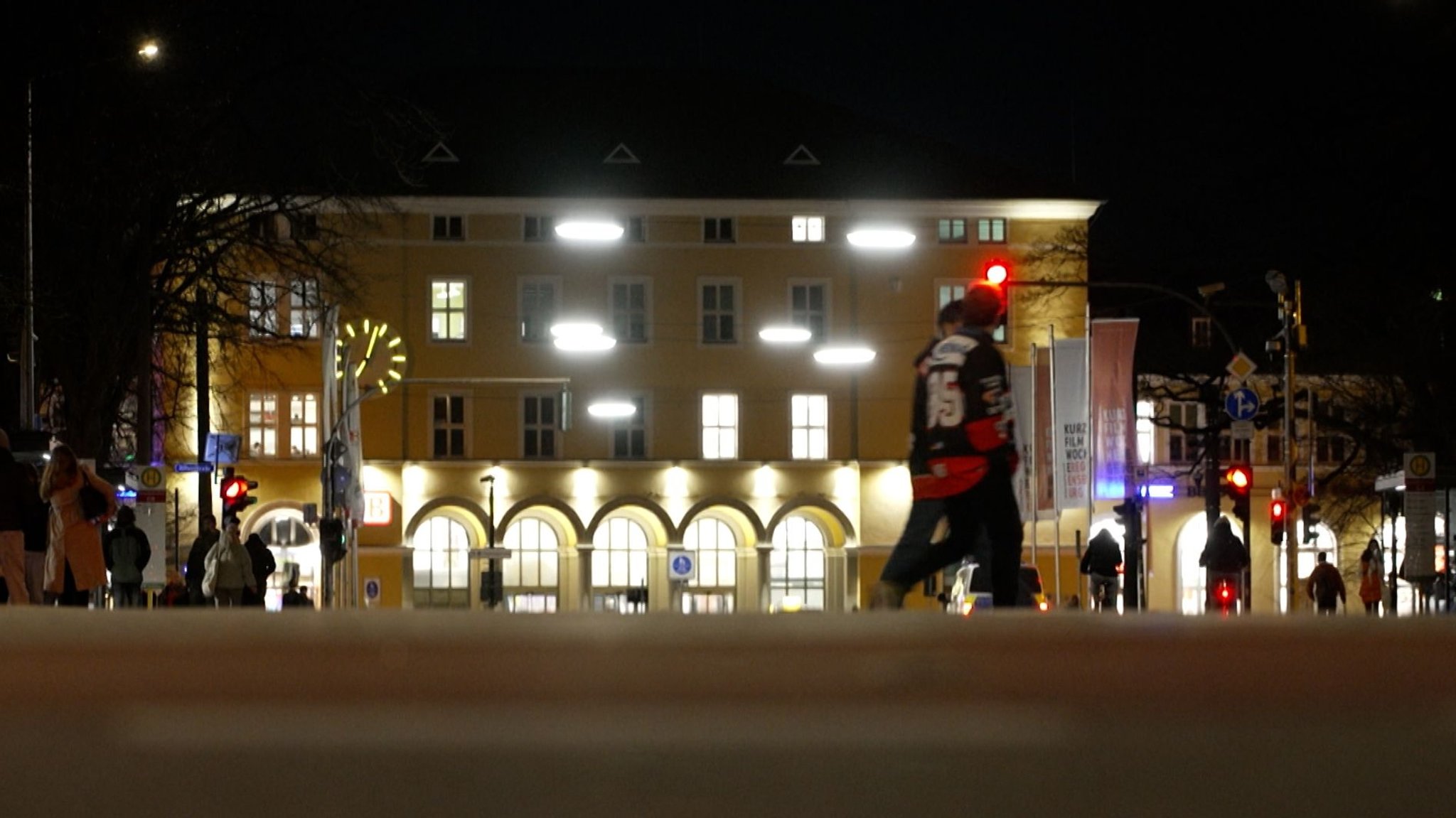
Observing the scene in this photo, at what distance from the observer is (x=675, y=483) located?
7356 centimetres

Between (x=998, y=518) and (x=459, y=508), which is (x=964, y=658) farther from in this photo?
(x=459, y=508)

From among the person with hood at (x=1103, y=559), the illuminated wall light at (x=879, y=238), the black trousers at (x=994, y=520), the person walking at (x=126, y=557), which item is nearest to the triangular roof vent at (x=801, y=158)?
the illuminated wall light at (x=879, y=238)

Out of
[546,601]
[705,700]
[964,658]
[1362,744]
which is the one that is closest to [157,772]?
[705,700]

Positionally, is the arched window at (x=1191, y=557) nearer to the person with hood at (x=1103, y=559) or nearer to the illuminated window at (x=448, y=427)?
the illuminated window at (x=448, y=427)

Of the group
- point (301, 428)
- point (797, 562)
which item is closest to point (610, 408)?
point (797, 562)

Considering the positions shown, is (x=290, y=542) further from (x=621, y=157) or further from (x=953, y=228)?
(x=953, y=228)

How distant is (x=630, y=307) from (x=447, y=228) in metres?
6.44

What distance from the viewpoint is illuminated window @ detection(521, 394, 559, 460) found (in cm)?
7338

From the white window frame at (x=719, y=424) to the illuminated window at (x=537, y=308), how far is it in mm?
5630

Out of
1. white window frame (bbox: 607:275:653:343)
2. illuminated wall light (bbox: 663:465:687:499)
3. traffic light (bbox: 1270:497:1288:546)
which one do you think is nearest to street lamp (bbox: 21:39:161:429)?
traffic light (bbox: 1270:497:1288:546)

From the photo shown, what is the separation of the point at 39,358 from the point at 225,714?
33.6 metres

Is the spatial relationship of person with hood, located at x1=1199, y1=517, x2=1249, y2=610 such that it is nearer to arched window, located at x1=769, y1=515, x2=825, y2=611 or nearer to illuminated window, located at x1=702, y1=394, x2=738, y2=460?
arched window, located at x1=769, y1=515, x2=825, y2=611

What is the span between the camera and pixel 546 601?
237ft

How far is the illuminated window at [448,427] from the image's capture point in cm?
7319
